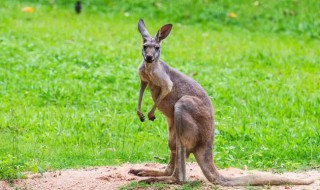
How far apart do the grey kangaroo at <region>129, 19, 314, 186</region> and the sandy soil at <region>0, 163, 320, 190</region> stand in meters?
0.12

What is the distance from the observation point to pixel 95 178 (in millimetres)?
7281

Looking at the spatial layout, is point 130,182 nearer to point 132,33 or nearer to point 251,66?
point 251,66

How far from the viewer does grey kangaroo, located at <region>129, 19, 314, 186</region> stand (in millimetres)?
6695

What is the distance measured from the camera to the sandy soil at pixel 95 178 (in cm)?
700

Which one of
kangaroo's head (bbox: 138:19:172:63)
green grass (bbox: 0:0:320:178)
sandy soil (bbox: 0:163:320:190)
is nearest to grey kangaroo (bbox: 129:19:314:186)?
kangaroo's head (bbox: 138:19:172:63)

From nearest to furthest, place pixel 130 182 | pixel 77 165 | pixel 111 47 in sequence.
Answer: pixel 130 182 → pixel 77 165 → pixel 111 47

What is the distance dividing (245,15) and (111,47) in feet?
15.4

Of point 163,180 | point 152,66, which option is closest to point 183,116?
point 152,66

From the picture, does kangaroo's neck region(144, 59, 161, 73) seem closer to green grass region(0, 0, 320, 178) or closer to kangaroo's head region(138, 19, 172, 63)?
kangaroo's head region(138, 19, 172, 63)

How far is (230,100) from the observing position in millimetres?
→ 11008

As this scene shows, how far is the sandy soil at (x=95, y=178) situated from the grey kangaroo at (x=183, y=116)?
0.12 meters

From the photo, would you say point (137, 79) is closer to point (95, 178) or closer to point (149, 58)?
point (95, 178)

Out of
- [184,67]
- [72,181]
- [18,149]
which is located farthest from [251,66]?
[72,181]

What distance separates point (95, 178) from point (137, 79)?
4827 mm
